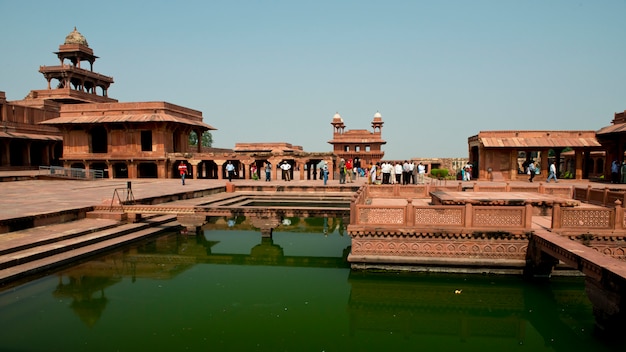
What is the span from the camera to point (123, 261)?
960cm

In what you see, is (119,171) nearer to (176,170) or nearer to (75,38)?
(176,170)

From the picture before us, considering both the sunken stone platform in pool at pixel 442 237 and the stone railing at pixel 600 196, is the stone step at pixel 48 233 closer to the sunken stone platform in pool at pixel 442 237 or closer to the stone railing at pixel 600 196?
the sunken stone platform in pool at pixel 442 237

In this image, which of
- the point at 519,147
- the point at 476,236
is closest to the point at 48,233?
the point at 476,236

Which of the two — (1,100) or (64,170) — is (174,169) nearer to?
(64,170)

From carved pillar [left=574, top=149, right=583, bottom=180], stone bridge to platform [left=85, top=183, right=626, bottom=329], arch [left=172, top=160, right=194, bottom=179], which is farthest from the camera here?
arch [left=172, top=160, right=194, bottom=179]

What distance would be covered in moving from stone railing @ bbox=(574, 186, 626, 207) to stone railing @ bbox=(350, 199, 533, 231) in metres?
3.79

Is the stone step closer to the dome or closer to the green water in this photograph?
the green water

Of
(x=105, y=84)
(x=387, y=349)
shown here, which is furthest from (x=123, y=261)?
(x=105, y=84)

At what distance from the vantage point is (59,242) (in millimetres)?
9352

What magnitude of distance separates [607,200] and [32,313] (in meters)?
14.3

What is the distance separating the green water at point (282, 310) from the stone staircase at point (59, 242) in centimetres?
32

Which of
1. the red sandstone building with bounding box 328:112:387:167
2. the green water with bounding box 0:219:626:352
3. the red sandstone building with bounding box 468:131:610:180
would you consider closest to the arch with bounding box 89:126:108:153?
the red sandstone building with bounding box 328:112:387:167

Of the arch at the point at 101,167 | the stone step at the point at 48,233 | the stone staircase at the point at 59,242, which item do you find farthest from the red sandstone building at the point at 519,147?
the arch at the point at 101,167

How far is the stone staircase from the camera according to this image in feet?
25.9
